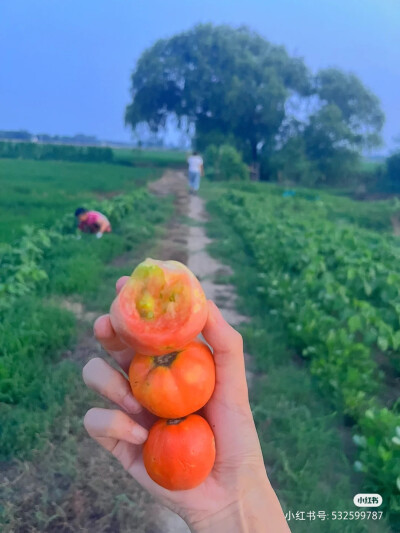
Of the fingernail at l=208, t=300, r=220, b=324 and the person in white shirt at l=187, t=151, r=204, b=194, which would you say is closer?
the fingernail at l=208, t=300, r=220, b=324

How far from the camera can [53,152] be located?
50.6m

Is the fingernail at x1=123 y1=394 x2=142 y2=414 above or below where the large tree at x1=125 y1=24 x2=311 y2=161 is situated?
below

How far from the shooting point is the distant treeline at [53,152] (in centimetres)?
4938

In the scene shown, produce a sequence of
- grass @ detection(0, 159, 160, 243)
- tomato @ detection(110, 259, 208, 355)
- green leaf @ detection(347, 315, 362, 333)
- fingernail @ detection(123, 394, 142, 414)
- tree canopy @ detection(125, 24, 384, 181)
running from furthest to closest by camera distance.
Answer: tree canopy @ detection(125, 24, 384, 181) < grass @ detection(0, 159, 160, 243) < green leaf @ detection(347, 315, 362, 333) < fingernail @ detection(123, 394, 142, 414) < tomato @ detection(110, 259, 208, 355)

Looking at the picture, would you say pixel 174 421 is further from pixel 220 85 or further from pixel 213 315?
pixel 220 85

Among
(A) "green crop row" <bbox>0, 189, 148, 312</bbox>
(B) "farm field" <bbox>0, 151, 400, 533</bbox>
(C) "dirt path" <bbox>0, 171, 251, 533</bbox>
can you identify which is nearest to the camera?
(C) "dirt path" <bbox>0, 171, 251, 533</bbox>

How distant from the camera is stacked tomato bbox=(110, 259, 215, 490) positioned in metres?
1.48

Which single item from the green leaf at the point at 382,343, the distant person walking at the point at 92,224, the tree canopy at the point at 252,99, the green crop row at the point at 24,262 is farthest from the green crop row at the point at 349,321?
the tree canopy at the point at 252,99

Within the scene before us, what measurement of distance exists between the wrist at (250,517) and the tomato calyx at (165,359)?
0.67m

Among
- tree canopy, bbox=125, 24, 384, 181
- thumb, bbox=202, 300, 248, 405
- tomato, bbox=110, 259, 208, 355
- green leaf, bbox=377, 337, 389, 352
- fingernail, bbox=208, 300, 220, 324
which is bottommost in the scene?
green leaf, bbox=377, 337, 389, 352

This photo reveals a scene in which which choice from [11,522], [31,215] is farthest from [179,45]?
[11,522]

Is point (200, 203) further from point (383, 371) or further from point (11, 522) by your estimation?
point (11, 522)

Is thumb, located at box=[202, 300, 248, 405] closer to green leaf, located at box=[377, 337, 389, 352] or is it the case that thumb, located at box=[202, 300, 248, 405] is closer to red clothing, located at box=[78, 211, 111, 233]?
green leaf, located at box=[377, 337, 389, 352]

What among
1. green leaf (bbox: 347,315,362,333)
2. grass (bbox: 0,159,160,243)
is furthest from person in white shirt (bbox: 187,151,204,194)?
green leaf (bbox: 347,315,362,333)
